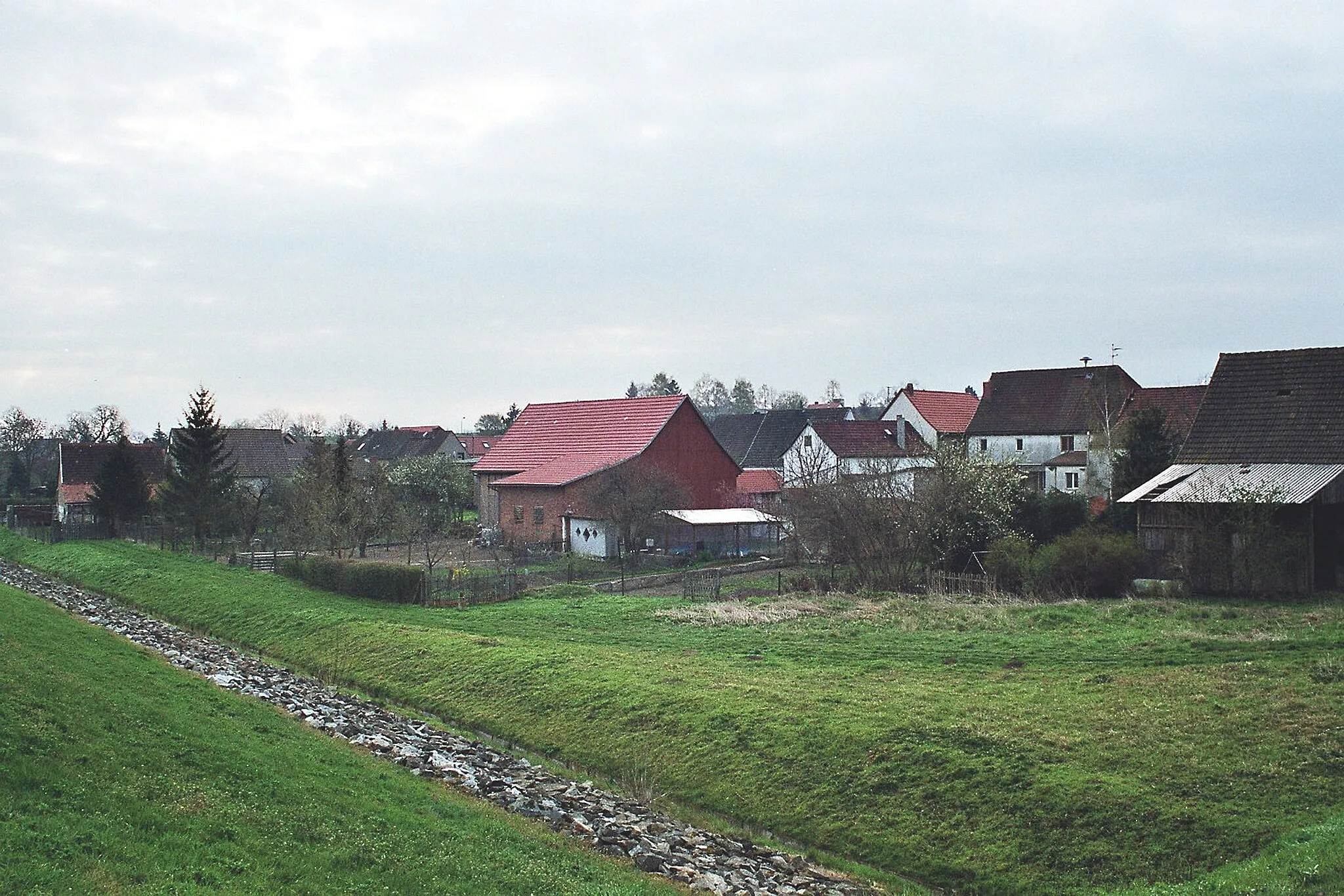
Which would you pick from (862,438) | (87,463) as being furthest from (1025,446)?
(87,463)

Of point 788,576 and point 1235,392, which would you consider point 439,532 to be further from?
point 1235,392

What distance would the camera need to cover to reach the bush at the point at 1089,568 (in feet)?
91.1

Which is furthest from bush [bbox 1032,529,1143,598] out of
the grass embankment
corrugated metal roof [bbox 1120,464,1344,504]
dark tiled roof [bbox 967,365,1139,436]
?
dark tiled roof [bbox 967,365,1139,436]

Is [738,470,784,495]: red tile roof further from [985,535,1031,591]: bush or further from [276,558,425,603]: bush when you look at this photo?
[985,535,1031,591]: bush

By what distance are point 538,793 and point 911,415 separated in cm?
5355

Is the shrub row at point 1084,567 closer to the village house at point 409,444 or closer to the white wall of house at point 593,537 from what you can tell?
the white wall of house at point 593,537

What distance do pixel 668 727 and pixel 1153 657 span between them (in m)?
8.74

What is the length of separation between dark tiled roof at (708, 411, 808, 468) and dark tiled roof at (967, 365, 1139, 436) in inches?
561

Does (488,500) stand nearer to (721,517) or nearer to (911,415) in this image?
(721,517)

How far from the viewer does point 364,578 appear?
3353cm

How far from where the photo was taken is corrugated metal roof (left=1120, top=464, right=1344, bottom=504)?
86.2 feet

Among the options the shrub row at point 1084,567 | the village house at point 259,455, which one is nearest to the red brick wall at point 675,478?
the shrub row at point 1084,567

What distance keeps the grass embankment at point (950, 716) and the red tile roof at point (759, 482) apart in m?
27.3

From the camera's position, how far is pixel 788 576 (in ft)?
112
